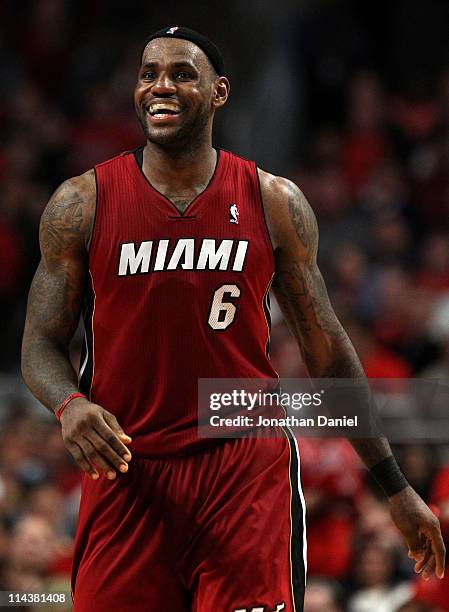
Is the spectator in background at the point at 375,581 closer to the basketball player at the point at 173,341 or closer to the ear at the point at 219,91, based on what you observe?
the basketball player at the point at 173,341

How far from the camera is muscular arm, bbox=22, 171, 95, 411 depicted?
4.62 m

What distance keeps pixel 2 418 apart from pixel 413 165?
4448 millimetres

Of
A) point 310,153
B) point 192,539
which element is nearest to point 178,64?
point 192,539

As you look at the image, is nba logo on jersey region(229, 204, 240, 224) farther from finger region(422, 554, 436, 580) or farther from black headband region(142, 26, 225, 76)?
finger region(422, 554, 436, 580)

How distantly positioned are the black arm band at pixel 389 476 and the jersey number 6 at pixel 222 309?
0.90 metres

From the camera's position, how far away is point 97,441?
418cm

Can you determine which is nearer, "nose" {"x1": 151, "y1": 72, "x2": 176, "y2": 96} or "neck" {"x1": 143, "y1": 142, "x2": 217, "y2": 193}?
"nose" {"x1": 151, "y1": 72, "x2": 176, "y2": 96}

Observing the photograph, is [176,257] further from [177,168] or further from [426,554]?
[426,554]

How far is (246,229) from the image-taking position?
4.71 meters

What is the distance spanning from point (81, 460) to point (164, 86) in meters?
1.37

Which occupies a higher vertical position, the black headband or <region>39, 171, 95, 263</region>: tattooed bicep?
the black headband

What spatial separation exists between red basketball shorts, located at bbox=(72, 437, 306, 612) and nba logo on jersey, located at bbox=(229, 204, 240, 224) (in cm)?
79

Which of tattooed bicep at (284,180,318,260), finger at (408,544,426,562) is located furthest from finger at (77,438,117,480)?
finger at (408,544,426,562)

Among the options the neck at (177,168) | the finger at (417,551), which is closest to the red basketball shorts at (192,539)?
the finger at (417,551)
